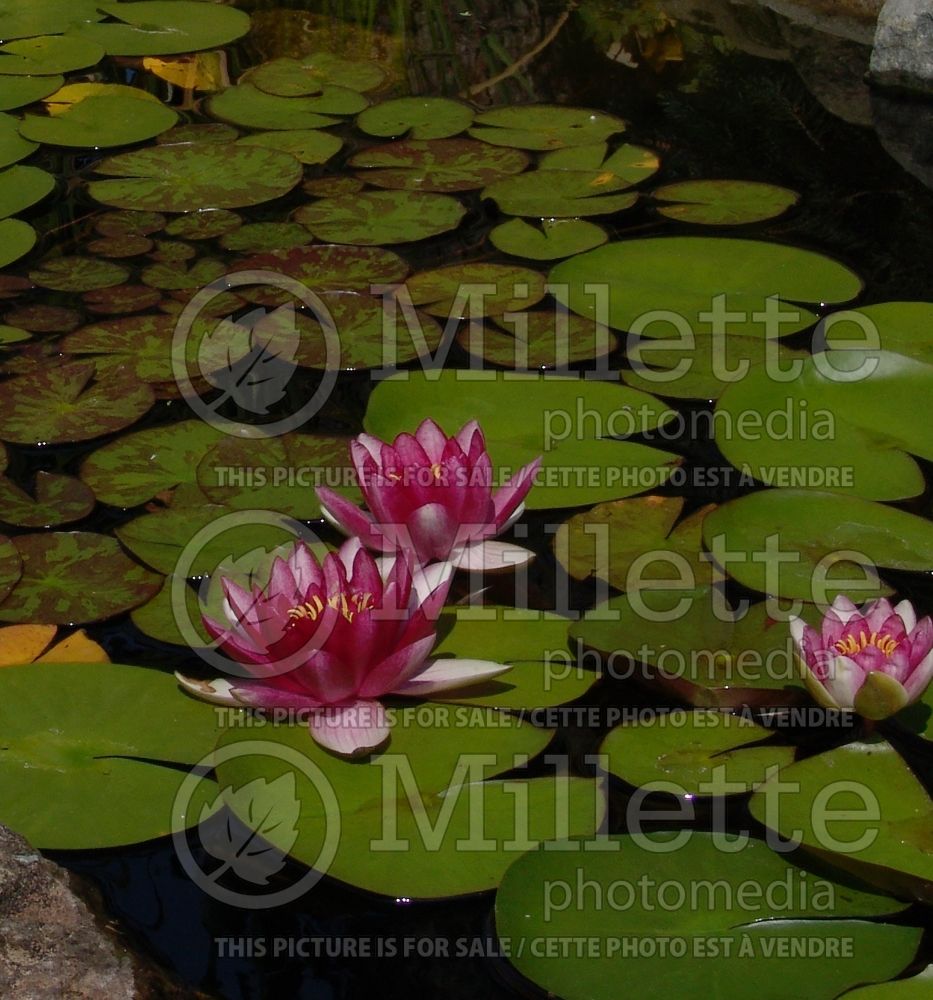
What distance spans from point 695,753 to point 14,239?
1853 mm

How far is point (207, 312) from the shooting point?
236 centimetres

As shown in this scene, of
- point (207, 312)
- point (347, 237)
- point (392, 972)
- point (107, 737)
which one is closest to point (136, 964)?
point (392, 972)

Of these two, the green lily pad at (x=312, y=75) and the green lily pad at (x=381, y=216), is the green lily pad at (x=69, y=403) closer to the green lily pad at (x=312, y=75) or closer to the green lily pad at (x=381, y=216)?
the green lily pad at (x=381, y=216)

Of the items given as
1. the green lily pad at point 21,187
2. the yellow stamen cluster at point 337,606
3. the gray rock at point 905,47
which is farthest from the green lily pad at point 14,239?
the gray rock at point 905,47

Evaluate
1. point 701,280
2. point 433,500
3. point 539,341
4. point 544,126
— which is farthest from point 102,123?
point 433,500

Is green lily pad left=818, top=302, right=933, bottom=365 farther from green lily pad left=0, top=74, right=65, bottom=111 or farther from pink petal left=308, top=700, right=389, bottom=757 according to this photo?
green lily pad left=0, top=74, right=65, bottom=111

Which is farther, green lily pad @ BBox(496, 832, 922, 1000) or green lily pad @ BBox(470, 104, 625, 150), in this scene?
green lily pad @ BBox(470, 104, 625, 150)

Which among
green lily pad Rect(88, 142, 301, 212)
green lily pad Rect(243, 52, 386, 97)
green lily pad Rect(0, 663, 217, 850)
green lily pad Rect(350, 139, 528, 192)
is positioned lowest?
green lily pad Rect(0, 663, 217, 850)

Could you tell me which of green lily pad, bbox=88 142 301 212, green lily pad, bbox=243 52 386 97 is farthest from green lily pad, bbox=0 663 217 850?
green lily pad, bbox=243 52 386 97

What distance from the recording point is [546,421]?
2.03 m

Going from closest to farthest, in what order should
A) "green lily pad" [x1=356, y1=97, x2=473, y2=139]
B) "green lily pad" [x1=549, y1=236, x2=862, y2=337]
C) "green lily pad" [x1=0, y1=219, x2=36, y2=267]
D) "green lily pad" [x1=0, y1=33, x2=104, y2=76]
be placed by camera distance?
"green lily pad" [x1=549, y1=236, x2=862, y2=337]
"green lily pad" [x1=0, y1=219, x2=36, y2=267]
"green lily pad" [x1=356, y1=97, x2=473, y2=139]
"green lily pad" [x1=0, y1=33, x2=104, y2=76]

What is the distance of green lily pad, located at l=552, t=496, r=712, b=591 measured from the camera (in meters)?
1.72

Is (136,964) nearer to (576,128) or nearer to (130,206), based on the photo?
(130,206)

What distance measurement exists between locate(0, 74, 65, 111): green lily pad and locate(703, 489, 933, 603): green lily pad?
A: 2.30 m
